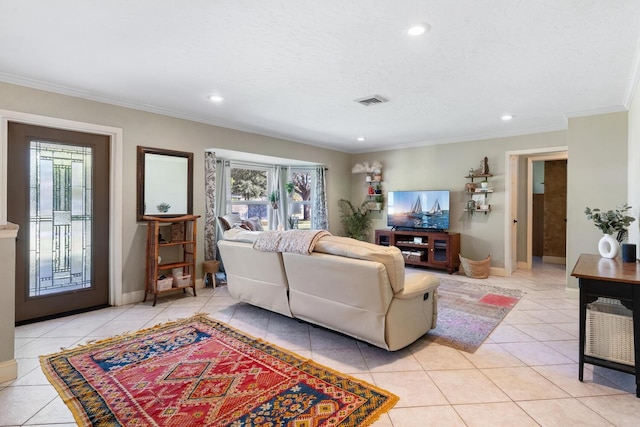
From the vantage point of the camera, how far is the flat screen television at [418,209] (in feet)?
18.9

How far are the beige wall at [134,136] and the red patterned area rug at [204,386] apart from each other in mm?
1368

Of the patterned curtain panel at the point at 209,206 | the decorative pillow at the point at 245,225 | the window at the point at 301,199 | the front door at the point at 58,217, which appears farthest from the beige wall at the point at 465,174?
the front door at the point at 58,217

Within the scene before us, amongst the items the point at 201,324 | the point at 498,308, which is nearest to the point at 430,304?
the point at 498,308

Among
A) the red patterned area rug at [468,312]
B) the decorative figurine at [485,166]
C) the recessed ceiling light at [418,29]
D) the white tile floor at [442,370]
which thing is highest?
the recessed ceiling light at [418,29]

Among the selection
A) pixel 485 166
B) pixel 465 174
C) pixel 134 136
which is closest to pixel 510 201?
pixel 485 166

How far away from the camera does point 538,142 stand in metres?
5.05

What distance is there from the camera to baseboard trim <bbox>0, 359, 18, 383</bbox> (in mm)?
2111

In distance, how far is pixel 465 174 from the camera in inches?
226

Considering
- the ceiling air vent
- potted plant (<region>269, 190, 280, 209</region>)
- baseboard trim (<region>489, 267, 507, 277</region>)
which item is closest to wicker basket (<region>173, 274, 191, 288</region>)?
potted plant (<region>269, 190, 280, 209</region>)

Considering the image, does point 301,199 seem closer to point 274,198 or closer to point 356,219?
point 274,198

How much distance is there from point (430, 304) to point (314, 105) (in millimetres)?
2593

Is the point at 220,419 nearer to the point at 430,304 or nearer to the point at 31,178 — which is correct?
the point at 430,304

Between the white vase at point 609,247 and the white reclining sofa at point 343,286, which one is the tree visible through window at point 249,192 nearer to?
the white reclining sofa at point 343,286

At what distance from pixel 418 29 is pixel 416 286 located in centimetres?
187
